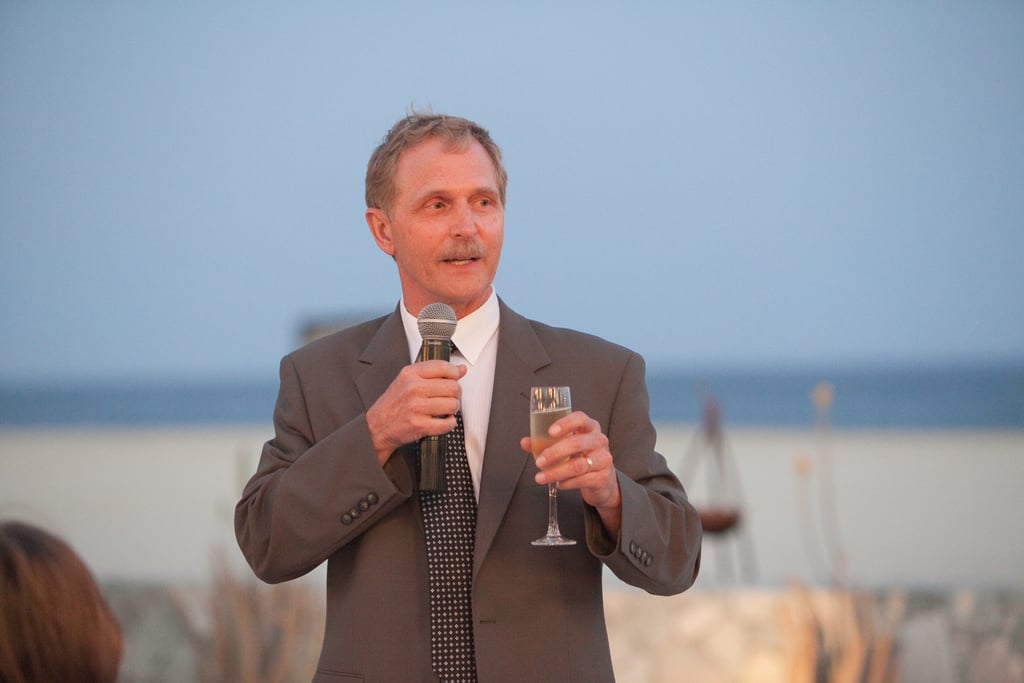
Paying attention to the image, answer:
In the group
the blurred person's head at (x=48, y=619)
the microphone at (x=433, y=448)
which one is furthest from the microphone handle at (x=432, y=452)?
the blurred person's head at (x=48, y=619)

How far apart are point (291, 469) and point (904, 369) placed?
3034 cm

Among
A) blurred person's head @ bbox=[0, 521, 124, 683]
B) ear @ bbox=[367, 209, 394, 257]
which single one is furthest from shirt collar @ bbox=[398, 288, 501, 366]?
blurred person's head @ bbox=[0, 521, 124, 683]

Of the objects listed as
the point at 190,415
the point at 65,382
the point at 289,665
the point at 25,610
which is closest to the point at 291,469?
the point at 25,610

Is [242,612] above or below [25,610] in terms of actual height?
below

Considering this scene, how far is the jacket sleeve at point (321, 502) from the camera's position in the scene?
186 centimetres

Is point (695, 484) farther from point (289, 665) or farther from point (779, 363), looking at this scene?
point (779, 363)

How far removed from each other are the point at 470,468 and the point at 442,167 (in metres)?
→ 0.51

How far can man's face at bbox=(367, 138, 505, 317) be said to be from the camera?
Answer: 2.01 m

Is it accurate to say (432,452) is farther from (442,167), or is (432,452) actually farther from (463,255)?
(442,167)

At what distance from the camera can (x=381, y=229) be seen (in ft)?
7.15

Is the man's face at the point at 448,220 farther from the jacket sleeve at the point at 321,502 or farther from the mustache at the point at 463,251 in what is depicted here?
the jacket sleeve at the point at 321,502

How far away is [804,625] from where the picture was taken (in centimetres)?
435

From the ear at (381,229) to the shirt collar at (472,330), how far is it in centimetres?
11

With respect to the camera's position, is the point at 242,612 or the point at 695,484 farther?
the point at 695,484
